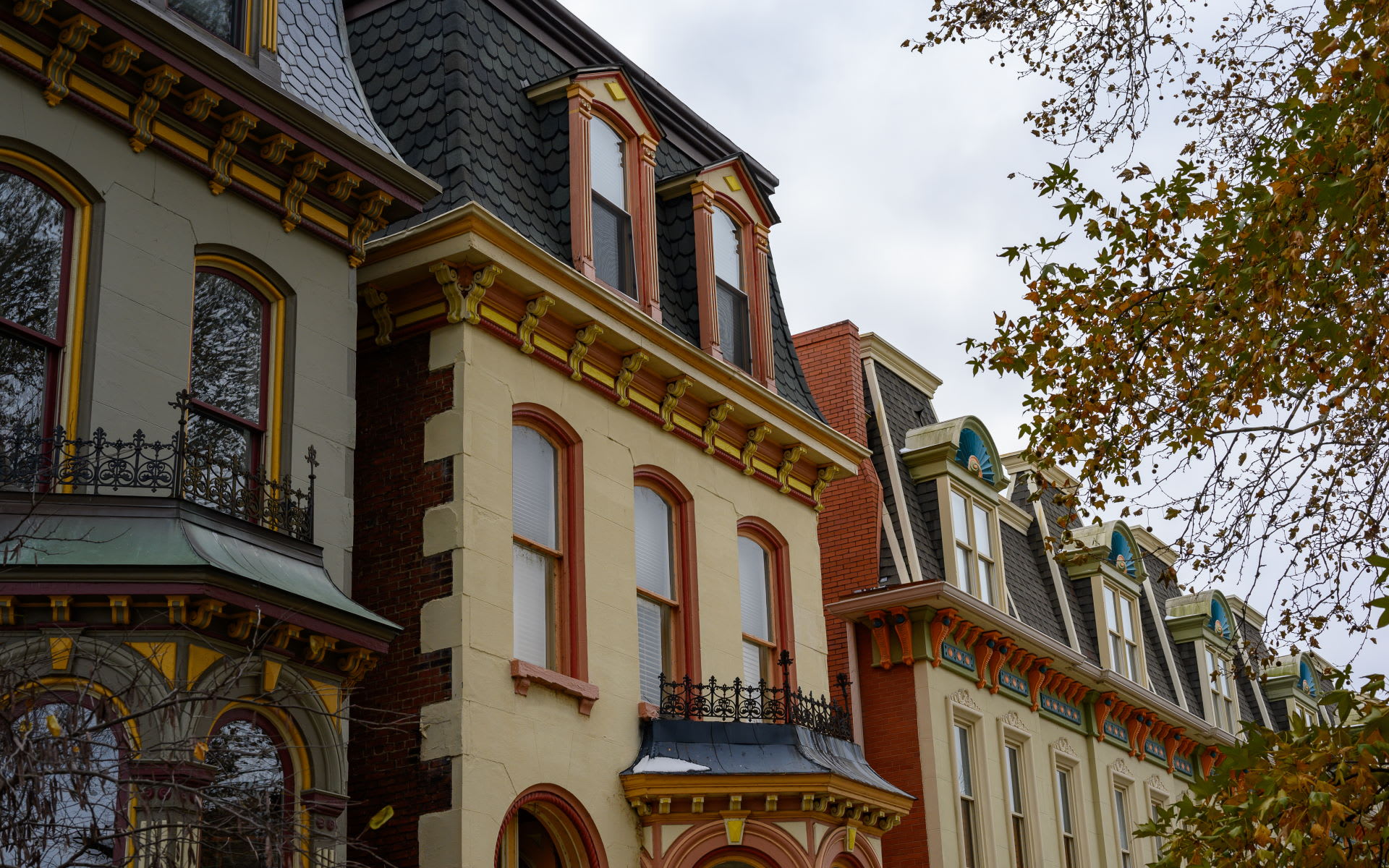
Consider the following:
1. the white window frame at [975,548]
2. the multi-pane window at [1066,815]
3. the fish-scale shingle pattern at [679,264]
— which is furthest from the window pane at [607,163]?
the multi-pane window at [1066,815]

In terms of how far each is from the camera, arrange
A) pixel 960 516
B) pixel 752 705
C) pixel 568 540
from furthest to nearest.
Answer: pixel 960 516
pixel 752 705
pixel 568 540

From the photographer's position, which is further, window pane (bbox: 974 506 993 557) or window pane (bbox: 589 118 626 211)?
window pane (bbox: 974 506 993 557)

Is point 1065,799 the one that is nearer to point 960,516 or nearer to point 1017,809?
point 1017,809

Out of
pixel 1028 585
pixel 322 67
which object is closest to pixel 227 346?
pixel 322 67

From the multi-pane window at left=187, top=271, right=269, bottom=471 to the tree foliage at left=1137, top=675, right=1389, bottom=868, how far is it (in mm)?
8005

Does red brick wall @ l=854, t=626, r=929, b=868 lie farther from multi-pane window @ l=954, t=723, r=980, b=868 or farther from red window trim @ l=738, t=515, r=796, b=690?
red window trim @ l=738, t=515, r=796, b=690

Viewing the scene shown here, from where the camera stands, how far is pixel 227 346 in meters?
14.2

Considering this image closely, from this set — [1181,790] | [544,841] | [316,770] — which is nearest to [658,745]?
[544,841]

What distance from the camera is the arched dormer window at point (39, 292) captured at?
12.4m

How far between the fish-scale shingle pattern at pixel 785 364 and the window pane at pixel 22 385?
10724 millimetres

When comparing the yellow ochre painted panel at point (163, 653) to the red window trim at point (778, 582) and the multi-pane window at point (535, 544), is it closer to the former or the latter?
the multi-pane window at point (535, 544)

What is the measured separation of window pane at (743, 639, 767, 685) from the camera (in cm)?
1989

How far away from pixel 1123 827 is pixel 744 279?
14221mm

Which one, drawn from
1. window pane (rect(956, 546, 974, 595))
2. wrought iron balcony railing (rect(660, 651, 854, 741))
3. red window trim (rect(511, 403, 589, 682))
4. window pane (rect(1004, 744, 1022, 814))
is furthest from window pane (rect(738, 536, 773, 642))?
window pane (rect(1004, 744, 1022, 814))
